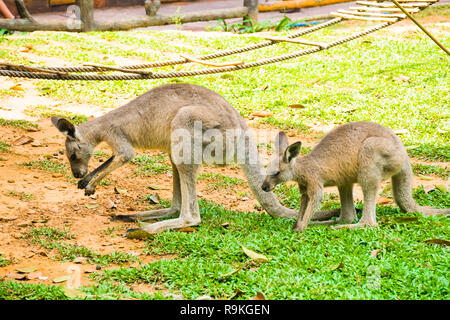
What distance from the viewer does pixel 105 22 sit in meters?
10.7

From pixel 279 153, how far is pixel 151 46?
6.12 metres

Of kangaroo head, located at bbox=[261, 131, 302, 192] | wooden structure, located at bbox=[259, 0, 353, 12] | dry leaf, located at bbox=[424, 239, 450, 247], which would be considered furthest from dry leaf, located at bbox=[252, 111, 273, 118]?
wooden structure, located at bbox=[259, 0, 353, 12]

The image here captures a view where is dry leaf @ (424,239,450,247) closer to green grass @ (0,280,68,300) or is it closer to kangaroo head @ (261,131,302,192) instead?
kangaroo head @ (261,131,302,192)

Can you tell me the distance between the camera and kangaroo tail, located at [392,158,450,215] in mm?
4207

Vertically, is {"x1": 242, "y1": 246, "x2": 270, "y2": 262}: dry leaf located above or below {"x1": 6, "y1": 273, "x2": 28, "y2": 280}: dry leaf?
above

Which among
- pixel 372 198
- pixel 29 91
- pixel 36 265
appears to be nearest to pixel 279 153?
pixel 372 198

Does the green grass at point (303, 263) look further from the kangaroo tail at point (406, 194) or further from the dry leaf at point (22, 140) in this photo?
the dry leaf at point (22, 140)

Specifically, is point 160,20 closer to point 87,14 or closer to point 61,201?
point 87,14

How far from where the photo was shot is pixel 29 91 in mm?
7797

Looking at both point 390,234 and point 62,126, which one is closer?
point 390,234

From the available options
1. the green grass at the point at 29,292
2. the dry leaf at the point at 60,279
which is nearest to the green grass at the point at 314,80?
the dry leaf at the point at 60,279

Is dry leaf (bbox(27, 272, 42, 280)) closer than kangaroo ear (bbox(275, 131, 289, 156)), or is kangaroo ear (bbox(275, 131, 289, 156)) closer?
dry leaf (bbox(27, 272, 42, 280))
